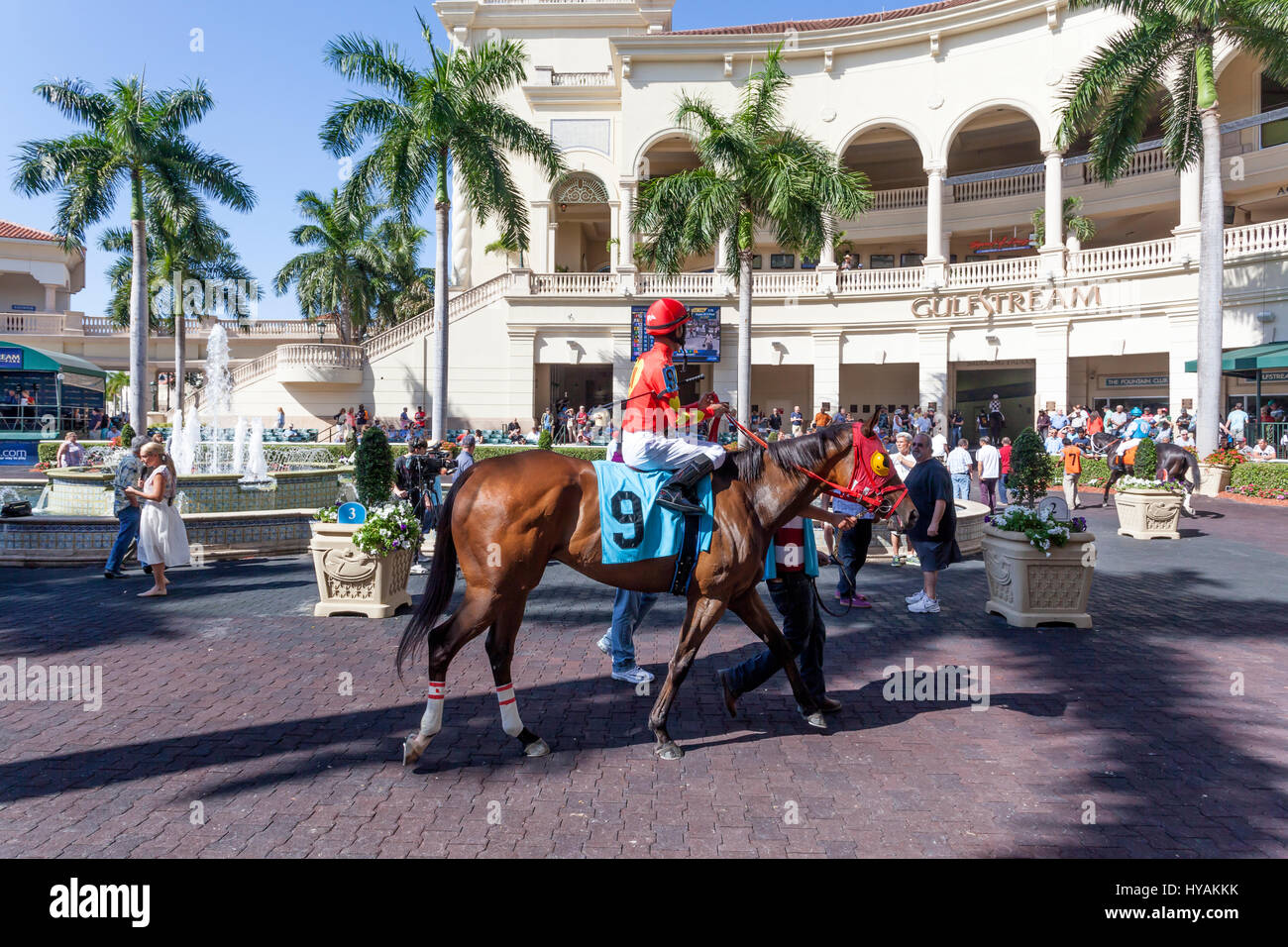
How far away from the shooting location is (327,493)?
53.0 feet

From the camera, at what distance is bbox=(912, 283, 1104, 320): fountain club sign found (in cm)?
2878

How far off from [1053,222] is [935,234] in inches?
171

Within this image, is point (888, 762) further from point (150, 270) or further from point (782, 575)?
point (150, 270)

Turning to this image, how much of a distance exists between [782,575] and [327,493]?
12.8 m

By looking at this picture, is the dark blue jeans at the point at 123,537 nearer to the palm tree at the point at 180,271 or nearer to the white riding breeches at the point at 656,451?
the white riding breeches at the point at 656,451

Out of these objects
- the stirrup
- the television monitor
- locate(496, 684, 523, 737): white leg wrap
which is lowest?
locate(496, 684, 523, 737): white leg wrap

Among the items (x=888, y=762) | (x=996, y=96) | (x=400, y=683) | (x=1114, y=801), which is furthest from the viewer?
(x=996, y=96)

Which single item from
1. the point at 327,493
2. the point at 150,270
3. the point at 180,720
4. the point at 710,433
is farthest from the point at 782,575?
the point at 150,270

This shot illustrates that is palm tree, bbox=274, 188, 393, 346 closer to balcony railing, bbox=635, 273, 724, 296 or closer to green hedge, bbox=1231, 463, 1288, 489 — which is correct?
balcony railing, bbox=635, 273, 724, 296

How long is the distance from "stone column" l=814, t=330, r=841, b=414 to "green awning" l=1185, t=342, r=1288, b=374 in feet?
40.0

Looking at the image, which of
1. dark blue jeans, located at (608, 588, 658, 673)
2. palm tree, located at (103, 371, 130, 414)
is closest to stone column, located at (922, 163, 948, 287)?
dark blue jeans, located at (608, 588, 658, 673)

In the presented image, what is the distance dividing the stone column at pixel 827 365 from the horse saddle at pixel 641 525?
29.0 meters

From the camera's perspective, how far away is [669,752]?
4.91 meters

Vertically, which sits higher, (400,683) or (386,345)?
(386,345)
